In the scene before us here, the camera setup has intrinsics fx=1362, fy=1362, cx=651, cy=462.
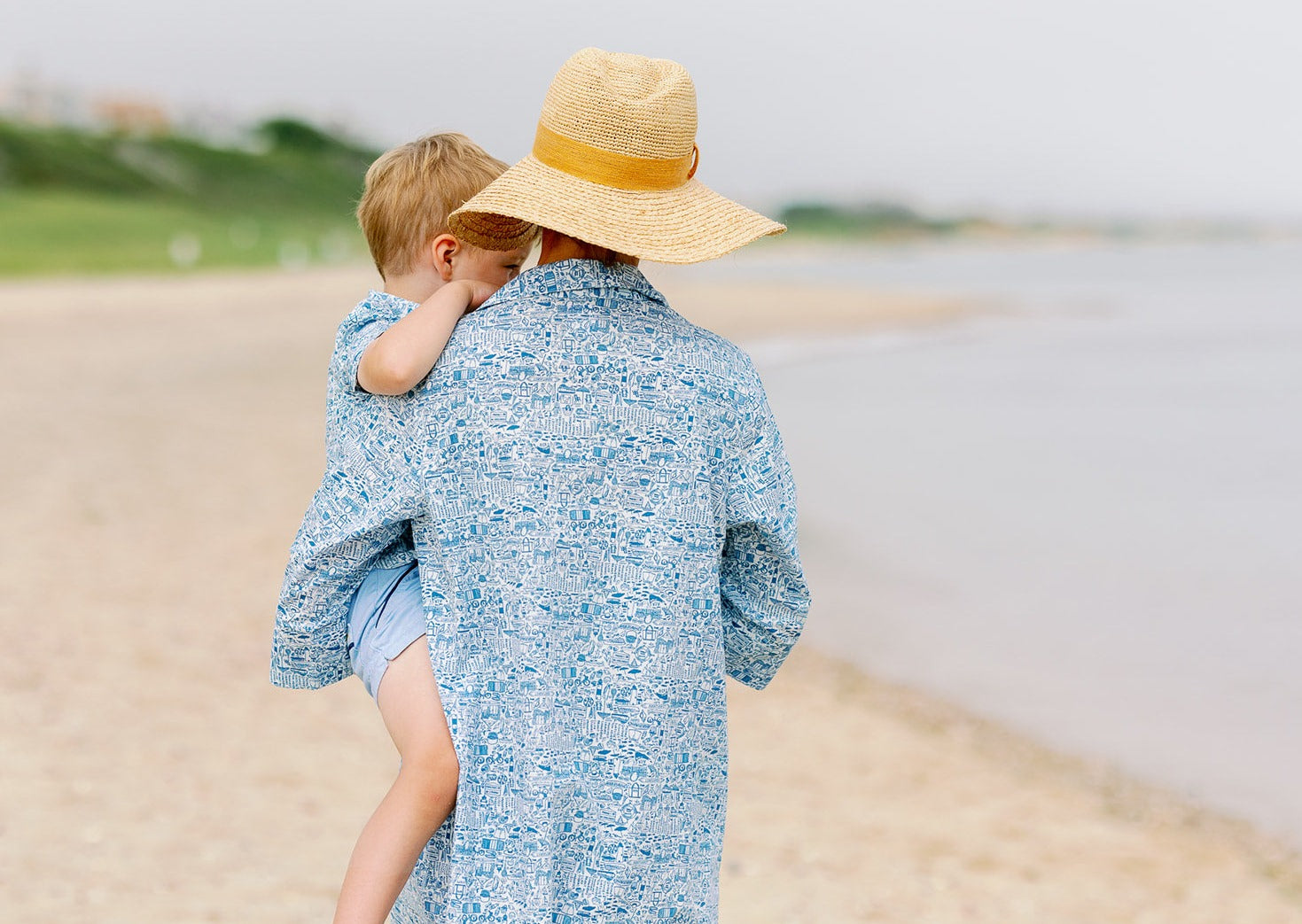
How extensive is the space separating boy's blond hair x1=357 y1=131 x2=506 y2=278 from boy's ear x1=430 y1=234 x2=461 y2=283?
1 centimetres

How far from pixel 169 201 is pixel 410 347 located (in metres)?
63.0

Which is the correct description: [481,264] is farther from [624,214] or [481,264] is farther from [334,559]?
[334,559]

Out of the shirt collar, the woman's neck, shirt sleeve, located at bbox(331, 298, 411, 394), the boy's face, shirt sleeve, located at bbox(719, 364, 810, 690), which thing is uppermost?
the woman's neck

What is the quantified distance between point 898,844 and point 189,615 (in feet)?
8.97

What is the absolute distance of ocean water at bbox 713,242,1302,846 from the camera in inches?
187

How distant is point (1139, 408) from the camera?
508 inches

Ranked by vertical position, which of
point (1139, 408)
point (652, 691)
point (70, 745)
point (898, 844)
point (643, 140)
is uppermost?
point (643, 140)

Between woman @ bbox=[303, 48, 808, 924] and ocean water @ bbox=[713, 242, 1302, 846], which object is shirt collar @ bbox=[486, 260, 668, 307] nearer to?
woman @ bbox=[303, 48, 808, 924]

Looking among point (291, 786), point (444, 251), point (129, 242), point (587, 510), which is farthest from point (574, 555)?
point (129, 242)

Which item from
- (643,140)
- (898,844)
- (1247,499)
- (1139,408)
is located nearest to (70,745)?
(898,844)

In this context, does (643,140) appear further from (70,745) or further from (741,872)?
(70,745)

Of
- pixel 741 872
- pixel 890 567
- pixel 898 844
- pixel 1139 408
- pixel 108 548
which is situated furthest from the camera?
pixel 1139 408

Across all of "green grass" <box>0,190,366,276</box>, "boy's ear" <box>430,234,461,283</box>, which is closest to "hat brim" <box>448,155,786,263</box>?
"boy's ear" <box>430,234,461,283</box>

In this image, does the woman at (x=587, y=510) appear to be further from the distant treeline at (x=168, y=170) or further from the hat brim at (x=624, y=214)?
the distant treeline at (x=168, y=170)
